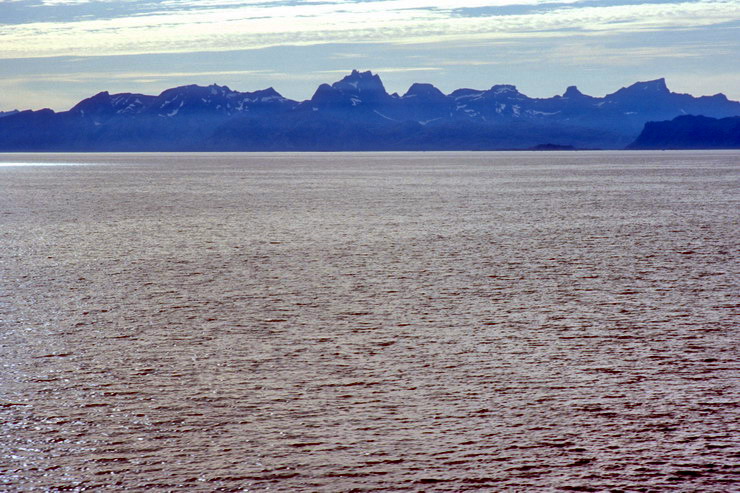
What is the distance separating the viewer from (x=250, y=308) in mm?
13711

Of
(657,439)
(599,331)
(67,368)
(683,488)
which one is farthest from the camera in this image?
Answer: (599,331)

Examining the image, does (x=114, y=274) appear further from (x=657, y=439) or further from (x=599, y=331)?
(x=657, y=439)

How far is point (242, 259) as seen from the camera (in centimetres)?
1991

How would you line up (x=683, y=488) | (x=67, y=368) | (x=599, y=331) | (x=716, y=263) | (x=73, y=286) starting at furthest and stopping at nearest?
(x=716, y=263) < (x=73, y=286) < (x=599, y=331) < (x=67, y=368) < (x=683, y=488)

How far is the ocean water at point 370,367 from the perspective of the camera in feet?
22.8

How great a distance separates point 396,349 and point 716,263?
406 inches

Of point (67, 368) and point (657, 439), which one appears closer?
point (657, 439)

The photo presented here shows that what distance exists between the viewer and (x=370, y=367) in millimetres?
9977

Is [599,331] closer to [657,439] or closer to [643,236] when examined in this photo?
[657,439]

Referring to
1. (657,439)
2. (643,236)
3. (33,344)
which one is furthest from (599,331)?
(643,236)

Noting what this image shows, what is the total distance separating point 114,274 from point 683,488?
13.0 meters

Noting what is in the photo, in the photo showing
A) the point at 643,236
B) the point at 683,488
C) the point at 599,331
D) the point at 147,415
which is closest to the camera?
the point at 683,488

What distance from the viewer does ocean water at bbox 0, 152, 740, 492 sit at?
6.95 meters

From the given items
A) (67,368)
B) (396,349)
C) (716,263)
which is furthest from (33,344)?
(716,263)
